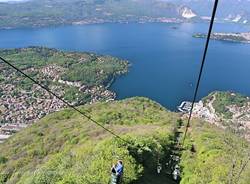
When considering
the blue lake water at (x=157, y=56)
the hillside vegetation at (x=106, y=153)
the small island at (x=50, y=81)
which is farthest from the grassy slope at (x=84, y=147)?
the blue lake water at (x=157, y=56)

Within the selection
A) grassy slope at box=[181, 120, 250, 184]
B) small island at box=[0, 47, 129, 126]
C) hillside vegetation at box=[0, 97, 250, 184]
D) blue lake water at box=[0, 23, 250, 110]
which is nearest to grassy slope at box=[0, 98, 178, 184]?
hillside vegetation at box=[0, 97, 250, 184]

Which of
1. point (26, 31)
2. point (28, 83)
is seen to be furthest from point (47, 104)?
point (26, 31)

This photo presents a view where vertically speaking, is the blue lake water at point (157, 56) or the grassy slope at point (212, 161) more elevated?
the grassy slope at point (212, 161)

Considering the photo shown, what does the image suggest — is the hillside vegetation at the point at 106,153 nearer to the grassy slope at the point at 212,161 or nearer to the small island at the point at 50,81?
the grassy slope at the point at 212,161

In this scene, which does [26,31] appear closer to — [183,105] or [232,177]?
[183,105]

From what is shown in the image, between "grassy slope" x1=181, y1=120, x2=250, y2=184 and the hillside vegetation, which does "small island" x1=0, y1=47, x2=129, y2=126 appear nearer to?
the hillside vegetation

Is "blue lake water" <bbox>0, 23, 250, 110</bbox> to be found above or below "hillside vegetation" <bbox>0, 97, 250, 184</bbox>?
below

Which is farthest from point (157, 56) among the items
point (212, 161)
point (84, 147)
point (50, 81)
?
point (212, 161)
